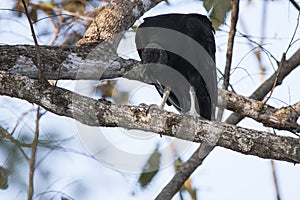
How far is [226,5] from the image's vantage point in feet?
14.4

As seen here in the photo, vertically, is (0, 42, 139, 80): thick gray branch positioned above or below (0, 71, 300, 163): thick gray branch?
above

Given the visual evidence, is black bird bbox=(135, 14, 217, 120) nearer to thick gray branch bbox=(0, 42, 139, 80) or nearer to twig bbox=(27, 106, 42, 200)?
thick gray branch bbox=(0, 42, 139, 80)

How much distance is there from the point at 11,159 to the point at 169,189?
4.43ft

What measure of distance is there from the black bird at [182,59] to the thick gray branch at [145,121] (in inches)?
34.8

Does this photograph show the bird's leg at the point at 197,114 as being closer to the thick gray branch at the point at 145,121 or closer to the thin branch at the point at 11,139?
the thick gray branch at the point at 145,121

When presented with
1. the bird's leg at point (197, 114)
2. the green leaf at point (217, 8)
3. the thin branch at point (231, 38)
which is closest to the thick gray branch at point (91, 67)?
the thin branch at point (231, 38)

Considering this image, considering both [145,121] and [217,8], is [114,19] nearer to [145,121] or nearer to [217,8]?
[217,8]

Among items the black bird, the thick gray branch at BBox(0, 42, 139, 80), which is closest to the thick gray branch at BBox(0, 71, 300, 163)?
the thick gray branch at BBox(0, 42, 139, 80)

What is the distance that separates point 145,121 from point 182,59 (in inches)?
44.5

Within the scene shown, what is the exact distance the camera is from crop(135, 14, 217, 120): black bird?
14.1ft

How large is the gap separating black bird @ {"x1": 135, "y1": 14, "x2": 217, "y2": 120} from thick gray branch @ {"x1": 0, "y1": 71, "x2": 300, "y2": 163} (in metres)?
0.88

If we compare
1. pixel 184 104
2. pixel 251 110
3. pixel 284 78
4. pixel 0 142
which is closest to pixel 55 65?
pixel 0 142

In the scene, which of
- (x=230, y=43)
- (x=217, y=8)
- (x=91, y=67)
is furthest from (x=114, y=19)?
(x=230, y=43)

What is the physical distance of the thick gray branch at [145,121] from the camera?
325cm
